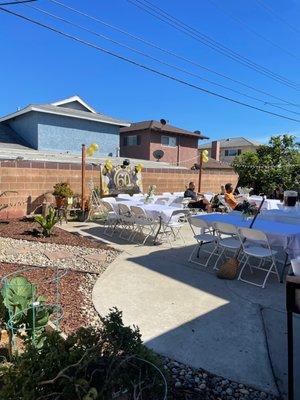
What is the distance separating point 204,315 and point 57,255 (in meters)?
3.61

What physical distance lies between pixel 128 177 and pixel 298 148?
47.9 ft

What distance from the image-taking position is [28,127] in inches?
805

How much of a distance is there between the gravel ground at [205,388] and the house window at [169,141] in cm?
2648

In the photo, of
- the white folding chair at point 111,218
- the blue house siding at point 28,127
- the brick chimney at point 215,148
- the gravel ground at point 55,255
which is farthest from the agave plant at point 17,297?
the brick chimney at point 215,148

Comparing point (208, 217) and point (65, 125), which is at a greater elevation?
point (65, 125)

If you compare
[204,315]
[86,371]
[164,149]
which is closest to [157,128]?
[164,149]

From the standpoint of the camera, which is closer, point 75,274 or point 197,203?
point 75,274

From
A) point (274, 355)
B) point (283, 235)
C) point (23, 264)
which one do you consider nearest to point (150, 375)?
point (274, 355)

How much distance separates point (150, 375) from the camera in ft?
7.16

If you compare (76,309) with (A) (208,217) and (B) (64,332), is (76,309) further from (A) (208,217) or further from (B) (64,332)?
(A) (208,217)

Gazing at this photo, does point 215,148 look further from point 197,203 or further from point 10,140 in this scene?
point 197,203

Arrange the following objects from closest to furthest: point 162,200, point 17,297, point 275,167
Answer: point 17,297 < point 162,200 < point 275,167

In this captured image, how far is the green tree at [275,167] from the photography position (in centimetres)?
2305

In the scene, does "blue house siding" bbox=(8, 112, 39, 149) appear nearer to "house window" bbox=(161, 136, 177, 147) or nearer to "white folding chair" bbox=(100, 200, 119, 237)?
"white folding chair" bbox=(100, 200, 119, 237)
